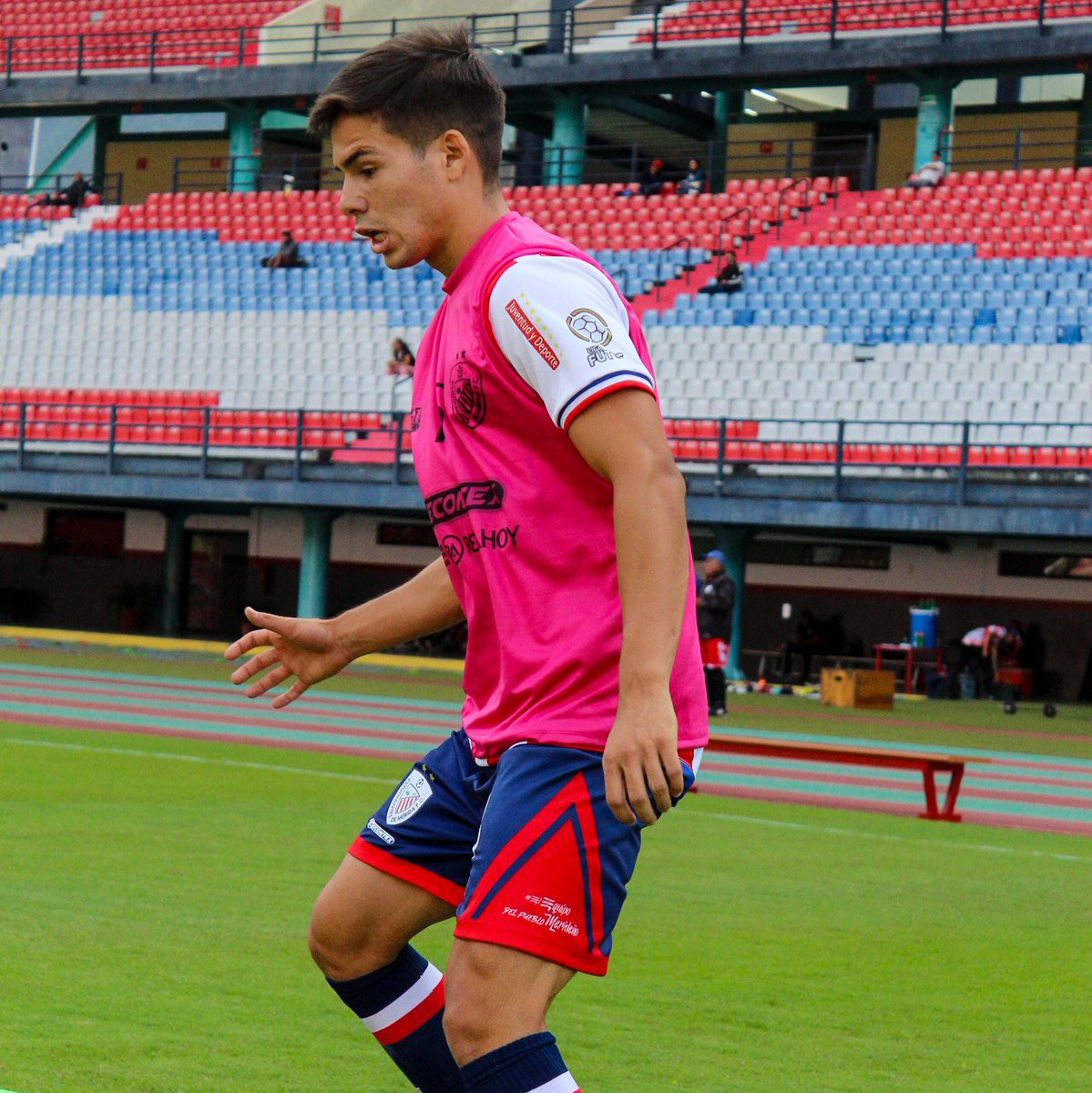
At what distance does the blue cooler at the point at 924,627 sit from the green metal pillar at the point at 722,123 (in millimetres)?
13936

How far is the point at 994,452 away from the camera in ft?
84.4

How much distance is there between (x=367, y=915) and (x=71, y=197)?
3871cm

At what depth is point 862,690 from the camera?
23.7 meters

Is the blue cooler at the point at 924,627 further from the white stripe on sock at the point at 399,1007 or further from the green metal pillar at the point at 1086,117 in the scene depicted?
the white stripe on sock at the point at 399,1007

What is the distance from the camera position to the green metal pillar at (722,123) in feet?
131

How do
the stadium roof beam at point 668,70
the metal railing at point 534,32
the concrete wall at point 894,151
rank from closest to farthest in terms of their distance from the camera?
the stadium roof beam at point 668,70 < the metal railing at point 534,32 < the concrete wall at point 894,151

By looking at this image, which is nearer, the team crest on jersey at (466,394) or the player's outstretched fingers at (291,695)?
the team crest on jersey at (466,394)

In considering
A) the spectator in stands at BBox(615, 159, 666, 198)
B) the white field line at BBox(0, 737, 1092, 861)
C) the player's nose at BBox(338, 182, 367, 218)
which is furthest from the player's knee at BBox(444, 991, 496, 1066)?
the spectator in stands at BBox(615, 159, 666, 198)

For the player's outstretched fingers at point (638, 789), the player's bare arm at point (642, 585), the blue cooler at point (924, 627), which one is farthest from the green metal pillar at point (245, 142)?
the player's outstretched fingers at point (638, 789)

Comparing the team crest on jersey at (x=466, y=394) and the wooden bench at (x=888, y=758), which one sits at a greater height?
the team crest on jersey at (x=466, y=394)

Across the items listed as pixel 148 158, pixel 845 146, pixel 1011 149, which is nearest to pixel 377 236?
pixel 1011 149

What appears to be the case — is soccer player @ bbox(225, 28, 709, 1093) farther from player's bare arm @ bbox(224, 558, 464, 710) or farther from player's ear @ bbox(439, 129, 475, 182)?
player's bare arm @ bbox(224, 558, 464, 710)

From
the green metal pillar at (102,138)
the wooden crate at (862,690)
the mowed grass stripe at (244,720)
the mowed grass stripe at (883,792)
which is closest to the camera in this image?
the mowed grass stripe at (883,792)

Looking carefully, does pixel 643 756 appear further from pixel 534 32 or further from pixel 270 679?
pixel 534 32
